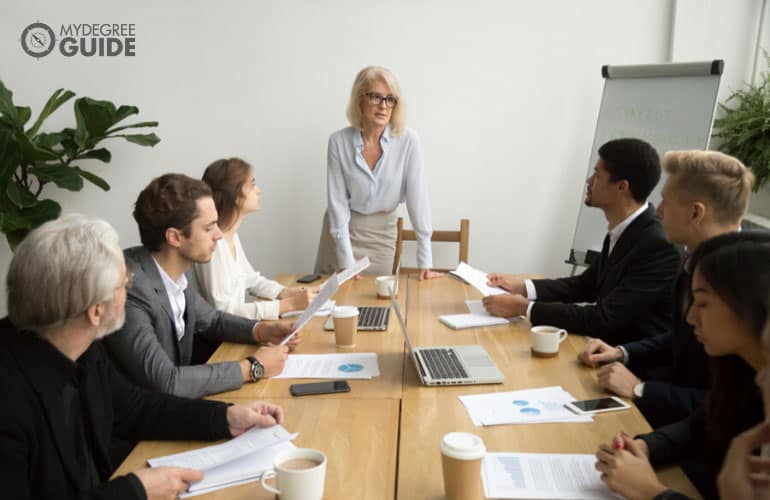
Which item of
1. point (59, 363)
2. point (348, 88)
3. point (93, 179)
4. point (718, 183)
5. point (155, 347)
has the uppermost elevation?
point (348, 88)

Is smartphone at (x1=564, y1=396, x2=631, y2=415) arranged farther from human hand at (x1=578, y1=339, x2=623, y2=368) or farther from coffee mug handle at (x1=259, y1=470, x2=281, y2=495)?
coffee mug handle at (x1=259, y1=470, x2=281, y2=495)

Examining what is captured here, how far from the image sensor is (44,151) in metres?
3.96

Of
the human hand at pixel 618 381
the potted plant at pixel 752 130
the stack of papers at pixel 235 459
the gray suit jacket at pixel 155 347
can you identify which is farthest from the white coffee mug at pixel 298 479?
the potted plant at pixel 752 130

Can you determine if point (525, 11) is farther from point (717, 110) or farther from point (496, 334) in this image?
point (496, 334)

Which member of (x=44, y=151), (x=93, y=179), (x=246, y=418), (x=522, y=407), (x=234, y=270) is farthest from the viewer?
(x=93, y=179)

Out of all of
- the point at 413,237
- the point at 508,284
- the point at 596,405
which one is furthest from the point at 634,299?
the point at 413,237

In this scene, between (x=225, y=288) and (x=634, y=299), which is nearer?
(x=634, y=299)

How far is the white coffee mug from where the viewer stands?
120 centimetres

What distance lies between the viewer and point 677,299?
2000mm

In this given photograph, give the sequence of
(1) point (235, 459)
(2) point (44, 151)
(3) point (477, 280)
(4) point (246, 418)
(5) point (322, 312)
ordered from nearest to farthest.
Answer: (1) point (235, 459)
(4) point (246, 418)
(5) point (322, 312)
(3) point (477, 280)
(2) point (44, 151)

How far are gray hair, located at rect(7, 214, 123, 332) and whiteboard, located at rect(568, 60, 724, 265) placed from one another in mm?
2924

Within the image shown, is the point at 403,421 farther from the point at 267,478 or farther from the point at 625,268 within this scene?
the point at 625,268

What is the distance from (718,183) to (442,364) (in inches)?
38.3

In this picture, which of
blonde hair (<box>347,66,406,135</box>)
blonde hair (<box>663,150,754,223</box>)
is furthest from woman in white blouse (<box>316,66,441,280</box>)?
blonde hair (<box>663,150,754,223</box>)
